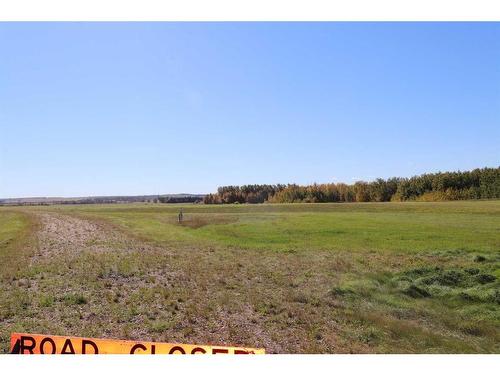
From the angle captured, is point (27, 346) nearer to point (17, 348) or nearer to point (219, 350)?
point (17, 348)

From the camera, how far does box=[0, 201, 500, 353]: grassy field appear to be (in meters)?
8.23

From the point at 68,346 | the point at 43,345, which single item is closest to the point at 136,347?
the point at 68,346

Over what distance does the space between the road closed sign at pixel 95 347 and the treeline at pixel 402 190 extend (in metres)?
17.9

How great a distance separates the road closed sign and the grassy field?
1.15 feet

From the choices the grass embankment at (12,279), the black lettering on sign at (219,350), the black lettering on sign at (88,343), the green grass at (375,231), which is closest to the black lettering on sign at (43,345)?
the black lettering on sign at (88,343)

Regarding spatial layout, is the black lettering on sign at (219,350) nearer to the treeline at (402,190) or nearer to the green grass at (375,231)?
the green grass at (375,231)

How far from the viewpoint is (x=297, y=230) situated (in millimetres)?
24281

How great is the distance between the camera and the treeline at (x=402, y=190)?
→ 20422mm

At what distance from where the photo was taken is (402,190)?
24812mm

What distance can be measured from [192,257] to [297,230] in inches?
367

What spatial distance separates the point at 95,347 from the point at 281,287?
19.8 ft

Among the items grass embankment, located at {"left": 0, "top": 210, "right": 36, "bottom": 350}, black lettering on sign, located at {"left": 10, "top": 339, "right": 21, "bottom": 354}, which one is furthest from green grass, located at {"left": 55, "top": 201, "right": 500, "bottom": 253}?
black lettering on sign, located at {"left": 10, "top": 339, "right": 21, "bottom": 354}
